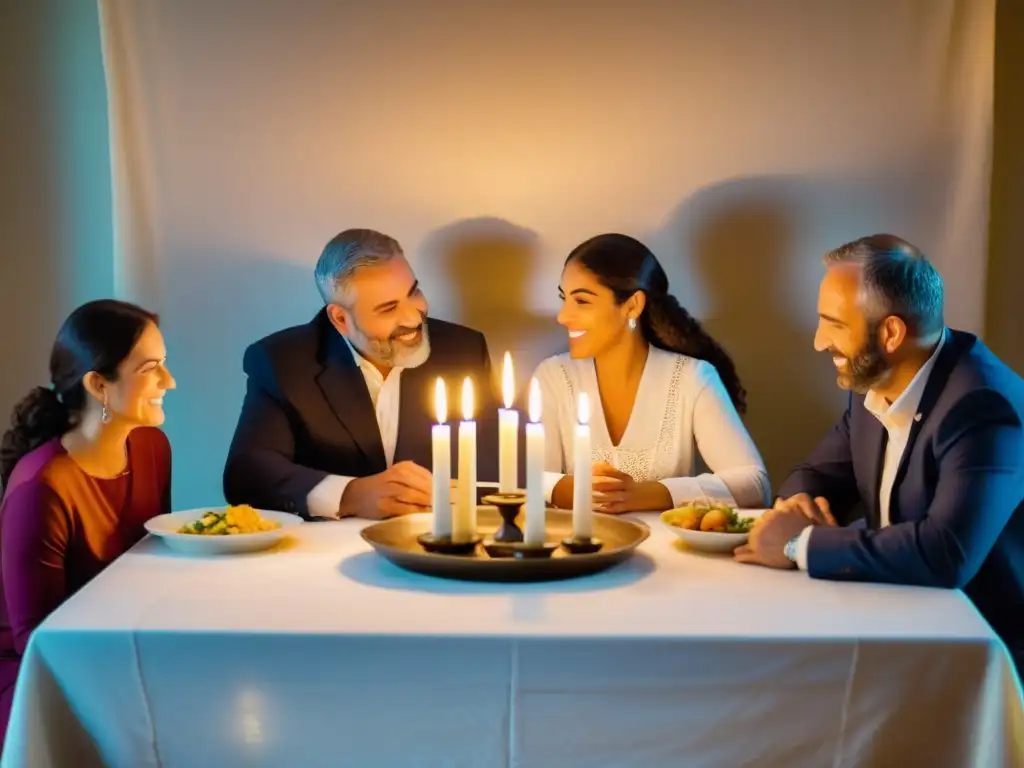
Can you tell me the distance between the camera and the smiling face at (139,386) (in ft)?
8.18

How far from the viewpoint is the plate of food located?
2270mm

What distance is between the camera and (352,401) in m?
3.15

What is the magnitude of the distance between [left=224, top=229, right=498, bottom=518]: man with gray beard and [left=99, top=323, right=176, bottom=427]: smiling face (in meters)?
0.49

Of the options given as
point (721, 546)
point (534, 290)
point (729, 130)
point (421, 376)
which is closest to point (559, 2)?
point (729, 130)

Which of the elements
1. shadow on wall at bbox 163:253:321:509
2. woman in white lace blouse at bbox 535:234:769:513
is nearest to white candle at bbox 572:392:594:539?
woman in white lace blouse at bbox 535:234:769:513

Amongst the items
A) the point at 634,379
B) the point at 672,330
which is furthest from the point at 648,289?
the point at 634,379

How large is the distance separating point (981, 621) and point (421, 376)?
1791 mm

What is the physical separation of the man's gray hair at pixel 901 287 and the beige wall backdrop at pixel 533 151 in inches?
49.5

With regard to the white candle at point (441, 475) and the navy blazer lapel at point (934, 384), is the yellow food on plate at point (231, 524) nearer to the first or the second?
the white candle at point (441, 475)

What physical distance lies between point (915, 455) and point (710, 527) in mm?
476

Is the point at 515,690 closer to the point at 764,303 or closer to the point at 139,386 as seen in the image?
the point at 139,386

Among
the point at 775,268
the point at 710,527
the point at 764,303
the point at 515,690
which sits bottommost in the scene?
the point at 515,690

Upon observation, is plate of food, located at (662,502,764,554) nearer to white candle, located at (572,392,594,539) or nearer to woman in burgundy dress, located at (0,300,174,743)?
white candle, located at (572,392,594,539)

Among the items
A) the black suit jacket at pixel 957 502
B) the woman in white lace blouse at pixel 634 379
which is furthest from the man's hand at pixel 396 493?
the black suit jacket at pixel 957 502
